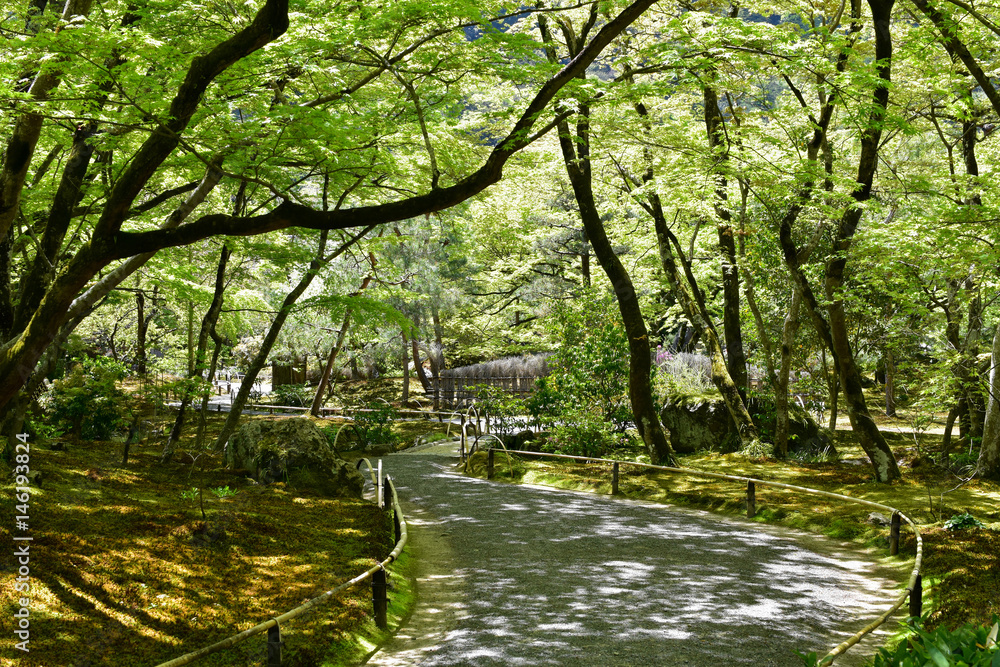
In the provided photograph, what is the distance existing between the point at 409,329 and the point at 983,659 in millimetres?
8644

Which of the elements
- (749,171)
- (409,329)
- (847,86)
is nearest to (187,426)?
(409,329)

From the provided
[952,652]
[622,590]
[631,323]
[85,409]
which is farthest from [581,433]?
[952,652]

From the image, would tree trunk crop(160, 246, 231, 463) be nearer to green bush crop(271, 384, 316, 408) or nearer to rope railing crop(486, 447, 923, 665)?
rope railing crop(486, 447, 923, 665)

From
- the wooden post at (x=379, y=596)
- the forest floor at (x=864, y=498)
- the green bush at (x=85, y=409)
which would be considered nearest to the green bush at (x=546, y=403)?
the forest floor at (x=864, y=498)

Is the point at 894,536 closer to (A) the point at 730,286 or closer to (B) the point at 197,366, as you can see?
(A) the point at 730,286

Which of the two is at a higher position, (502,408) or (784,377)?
(784,377)

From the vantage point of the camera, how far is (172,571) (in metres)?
5.36

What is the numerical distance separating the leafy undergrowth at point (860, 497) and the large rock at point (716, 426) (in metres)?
0.79

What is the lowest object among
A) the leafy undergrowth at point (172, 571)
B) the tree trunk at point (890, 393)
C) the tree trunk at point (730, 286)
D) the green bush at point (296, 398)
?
the leafy undergrowth at point (172, 571)

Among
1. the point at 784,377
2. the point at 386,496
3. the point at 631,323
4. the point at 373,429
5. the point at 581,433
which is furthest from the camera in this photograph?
the point at 373,429

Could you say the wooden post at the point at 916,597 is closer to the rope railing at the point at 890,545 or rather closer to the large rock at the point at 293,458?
the rope railing at the point at 890,545

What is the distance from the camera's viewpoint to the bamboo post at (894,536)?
7.27 meters

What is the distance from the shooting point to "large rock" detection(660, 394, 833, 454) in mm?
14328

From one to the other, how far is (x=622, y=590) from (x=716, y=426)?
9.32 meters
